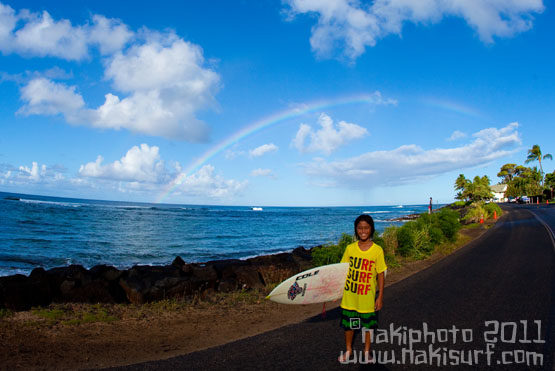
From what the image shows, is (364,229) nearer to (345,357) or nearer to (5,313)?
(345,357)

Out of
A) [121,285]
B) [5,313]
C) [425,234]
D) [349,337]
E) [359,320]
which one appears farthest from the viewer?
[425,234]

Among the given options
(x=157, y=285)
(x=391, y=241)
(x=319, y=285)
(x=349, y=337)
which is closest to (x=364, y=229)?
(x=349, y=337)

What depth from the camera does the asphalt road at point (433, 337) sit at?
407cm

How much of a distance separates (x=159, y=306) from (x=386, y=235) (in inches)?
388

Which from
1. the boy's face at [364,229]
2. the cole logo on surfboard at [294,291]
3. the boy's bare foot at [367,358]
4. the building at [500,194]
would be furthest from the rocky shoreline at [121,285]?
the building at [500,194]

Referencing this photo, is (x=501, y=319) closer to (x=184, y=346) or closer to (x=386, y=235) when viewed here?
(x=184, y=346)

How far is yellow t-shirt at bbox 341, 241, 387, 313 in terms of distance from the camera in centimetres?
376

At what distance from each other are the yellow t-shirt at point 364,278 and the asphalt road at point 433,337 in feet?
2.80

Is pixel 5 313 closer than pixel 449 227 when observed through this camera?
Yes

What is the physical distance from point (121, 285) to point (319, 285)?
208 inches

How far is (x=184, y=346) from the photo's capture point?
4824 mm

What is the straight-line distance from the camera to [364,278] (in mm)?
3764

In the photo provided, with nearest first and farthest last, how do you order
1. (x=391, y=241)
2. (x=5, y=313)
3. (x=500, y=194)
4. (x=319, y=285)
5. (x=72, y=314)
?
(x=319, y=285) < (x=5, y=313) < (x=72, y=314) < (x=391, y=241) < (x=500, y=194)

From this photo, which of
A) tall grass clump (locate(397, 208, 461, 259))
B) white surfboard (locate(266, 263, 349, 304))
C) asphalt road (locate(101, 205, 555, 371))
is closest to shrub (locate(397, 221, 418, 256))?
tall grass clump (locate(397, 208, 461, 259))
